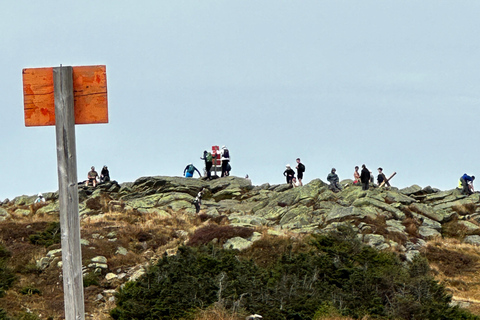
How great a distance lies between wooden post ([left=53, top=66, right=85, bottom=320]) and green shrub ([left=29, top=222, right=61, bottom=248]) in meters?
21.5

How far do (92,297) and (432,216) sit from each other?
905 inches

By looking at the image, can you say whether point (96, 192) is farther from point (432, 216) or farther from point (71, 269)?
point (71, 269)

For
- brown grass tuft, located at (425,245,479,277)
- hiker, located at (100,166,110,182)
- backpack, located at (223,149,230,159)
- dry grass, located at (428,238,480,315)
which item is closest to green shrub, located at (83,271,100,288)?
dry grass, located at (428,238,480,315)

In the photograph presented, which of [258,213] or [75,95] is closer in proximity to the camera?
[75,95]

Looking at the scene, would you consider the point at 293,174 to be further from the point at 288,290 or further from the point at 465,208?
the point at 288,290

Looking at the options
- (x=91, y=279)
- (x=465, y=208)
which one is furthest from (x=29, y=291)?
(x=465, y=208)

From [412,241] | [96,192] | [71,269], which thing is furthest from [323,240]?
[96,192]

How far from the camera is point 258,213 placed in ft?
126

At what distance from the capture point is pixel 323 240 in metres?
20.6

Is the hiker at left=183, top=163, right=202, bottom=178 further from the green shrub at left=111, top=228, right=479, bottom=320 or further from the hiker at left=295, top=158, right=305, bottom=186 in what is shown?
the green shrub at left=111, top=228, right=479, bottom=320

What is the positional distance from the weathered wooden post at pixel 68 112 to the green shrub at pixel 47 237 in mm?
21510

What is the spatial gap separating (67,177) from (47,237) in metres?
22.6

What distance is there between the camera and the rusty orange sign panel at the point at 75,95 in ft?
19.0

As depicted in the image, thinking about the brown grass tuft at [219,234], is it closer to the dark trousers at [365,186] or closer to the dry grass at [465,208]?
the dark trousers at [365,186]
